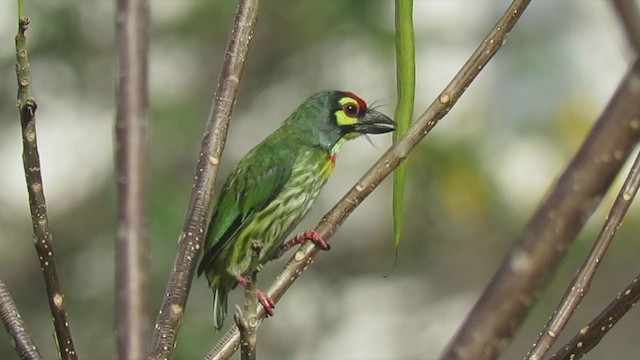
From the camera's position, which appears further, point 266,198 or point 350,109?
point 350,109

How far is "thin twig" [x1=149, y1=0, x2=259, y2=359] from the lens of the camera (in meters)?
1.48

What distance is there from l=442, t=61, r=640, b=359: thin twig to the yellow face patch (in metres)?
2.55

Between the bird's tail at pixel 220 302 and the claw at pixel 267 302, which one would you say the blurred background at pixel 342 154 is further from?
the claw at pixel 267 302

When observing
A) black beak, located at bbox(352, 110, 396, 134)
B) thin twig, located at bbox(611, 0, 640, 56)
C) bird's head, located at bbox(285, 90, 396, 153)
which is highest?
bird's head, located at bbox(285, 90, 396, 153)

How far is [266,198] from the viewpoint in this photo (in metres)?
2.93

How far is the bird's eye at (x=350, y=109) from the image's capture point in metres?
3.16

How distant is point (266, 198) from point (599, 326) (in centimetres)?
165

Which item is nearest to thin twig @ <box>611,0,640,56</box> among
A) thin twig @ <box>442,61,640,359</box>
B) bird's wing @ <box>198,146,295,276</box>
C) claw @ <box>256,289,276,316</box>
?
thin twig @ <box>442,61,640,359</box>

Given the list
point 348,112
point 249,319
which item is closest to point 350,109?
point 348,112

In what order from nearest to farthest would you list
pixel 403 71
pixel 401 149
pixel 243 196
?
pixel 403 71, pixel 401 149, pixel 243 196

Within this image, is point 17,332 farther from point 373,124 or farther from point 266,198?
point 373,124

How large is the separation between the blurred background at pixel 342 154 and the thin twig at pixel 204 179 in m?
2.62

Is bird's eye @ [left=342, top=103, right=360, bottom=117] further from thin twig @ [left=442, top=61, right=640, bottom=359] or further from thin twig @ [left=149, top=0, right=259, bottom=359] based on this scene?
thin twig @ [left=442, top=61, right=640, bottom=359]

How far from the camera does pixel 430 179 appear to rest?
5.33 meters
